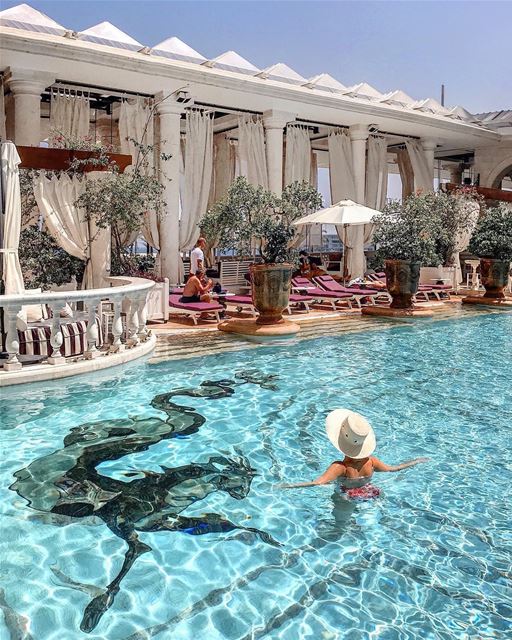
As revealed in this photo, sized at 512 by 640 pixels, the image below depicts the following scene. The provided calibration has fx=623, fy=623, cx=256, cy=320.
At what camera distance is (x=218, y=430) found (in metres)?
5.29

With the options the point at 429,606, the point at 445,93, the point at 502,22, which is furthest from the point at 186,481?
the point at 445,93

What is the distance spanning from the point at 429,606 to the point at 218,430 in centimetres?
266

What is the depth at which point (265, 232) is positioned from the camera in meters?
9.48

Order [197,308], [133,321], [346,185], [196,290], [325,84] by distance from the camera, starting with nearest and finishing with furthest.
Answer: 1. [133,321]
2. [197,308]
3. [196,290]
4. [325,84]
5. [346,185]

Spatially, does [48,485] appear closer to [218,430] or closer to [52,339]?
[218,430]

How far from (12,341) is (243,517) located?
3.72m

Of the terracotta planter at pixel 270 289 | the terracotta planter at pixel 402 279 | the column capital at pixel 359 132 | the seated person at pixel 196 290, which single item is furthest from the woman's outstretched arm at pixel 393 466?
the column capital at pixel 359 132

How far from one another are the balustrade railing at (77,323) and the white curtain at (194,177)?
250 inches

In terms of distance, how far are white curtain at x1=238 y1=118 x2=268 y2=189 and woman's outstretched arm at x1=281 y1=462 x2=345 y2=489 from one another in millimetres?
12103

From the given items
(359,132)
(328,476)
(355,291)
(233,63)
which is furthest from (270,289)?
(359,132)

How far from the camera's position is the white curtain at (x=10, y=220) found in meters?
6.89

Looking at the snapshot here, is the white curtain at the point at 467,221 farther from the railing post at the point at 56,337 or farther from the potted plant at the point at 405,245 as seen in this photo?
the railing post at the point at 56,337

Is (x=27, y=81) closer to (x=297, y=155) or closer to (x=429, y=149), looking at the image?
(x=297, y=155)

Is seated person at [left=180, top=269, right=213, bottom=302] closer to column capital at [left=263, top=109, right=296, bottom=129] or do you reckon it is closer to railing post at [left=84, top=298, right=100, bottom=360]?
railing post at [left=84, top=298, right=100, bottom=360]
